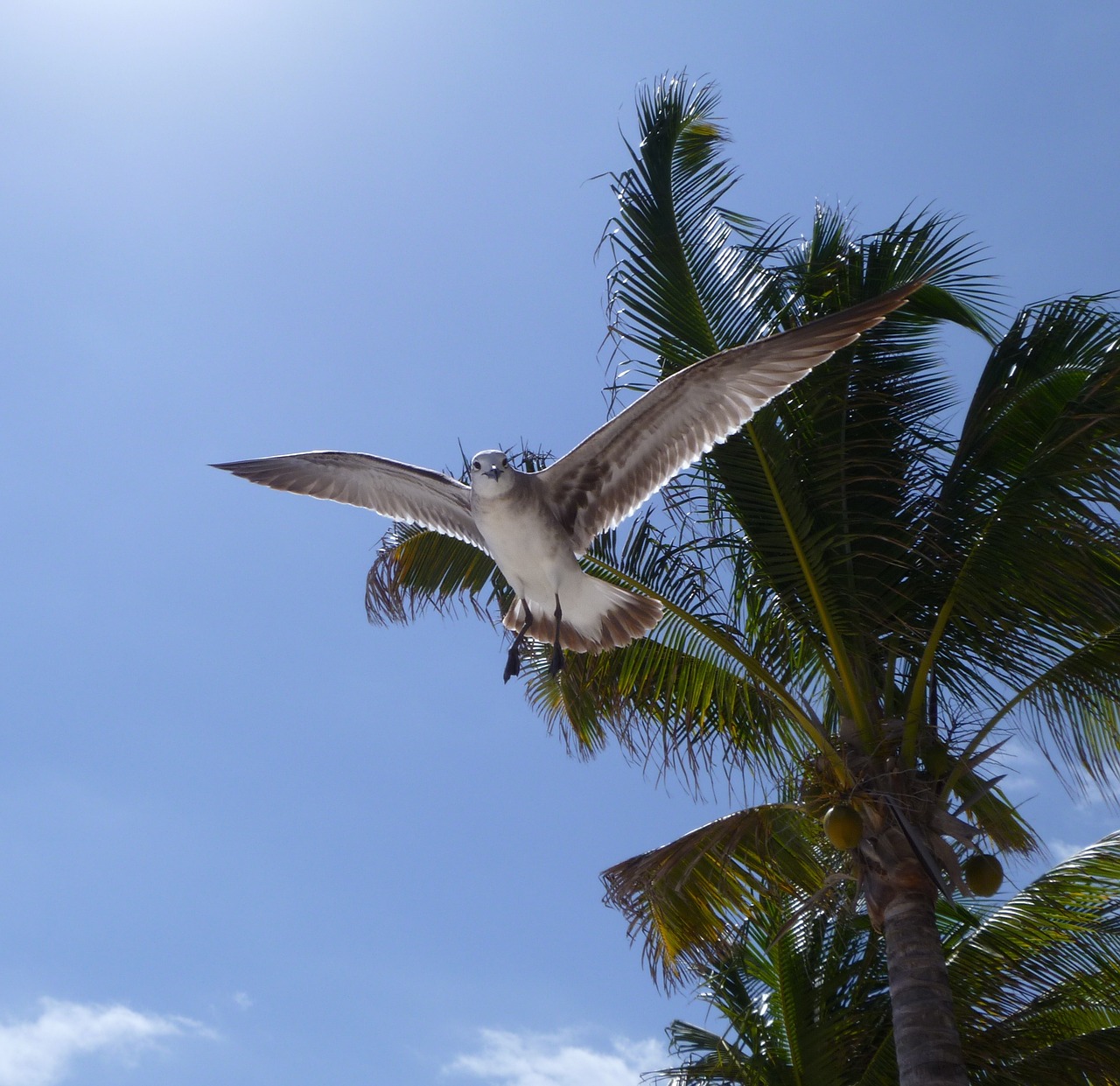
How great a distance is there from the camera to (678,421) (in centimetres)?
641

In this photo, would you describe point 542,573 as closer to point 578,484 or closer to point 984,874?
point 578,484

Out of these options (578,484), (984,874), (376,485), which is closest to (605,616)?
(578,484)

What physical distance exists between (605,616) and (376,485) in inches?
55.5

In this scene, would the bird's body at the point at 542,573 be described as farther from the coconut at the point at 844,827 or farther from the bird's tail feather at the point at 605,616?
the coconut at the point at 844,827

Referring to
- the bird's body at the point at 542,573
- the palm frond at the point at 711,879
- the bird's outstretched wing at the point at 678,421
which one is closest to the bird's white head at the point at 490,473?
the bird's body at the point at 542,573

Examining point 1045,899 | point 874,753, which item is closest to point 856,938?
point 1045,899

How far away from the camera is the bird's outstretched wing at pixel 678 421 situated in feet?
18.8

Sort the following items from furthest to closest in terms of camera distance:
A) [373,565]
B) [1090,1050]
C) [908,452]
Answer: [373,565]
[908,452]
[1090,1050]

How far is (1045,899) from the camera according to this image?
7.28 meters

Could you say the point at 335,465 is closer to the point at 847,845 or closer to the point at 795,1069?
the point at 847,845

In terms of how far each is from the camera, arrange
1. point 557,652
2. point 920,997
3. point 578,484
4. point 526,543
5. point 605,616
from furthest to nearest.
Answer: point 605,616 → point 578,484 → point 526,543 → point 557,652 → point 920,997

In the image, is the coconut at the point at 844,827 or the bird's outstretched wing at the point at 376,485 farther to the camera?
the bird's outstretched wing at the point at 376,485

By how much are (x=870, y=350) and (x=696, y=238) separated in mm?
1118

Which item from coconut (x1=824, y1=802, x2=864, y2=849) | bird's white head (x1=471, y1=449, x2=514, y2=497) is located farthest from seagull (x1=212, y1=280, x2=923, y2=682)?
coconut (x1=824, y1=802, x2=864, y2=849)
